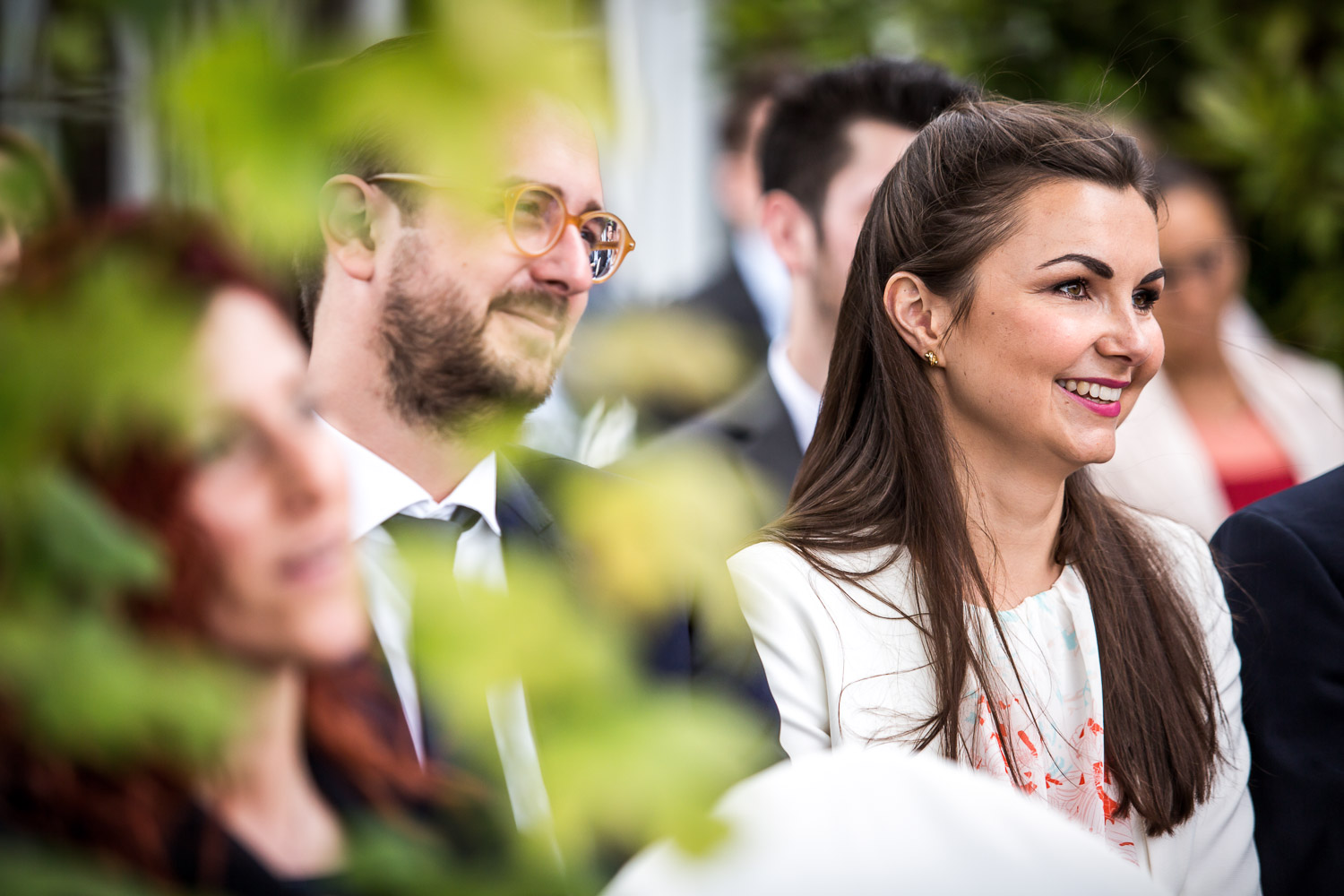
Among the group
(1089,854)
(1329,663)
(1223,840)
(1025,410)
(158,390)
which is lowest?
(1223,840)

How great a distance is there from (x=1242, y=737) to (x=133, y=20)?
2144 mm

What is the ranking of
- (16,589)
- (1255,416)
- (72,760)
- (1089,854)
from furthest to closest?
(1255,416)
(1089,854)
(72,760)
(16,589)

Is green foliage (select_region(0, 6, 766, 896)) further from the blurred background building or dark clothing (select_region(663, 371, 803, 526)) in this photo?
dark clothing (select_region(663, 371, 803, 526))

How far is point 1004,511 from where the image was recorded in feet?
7.11

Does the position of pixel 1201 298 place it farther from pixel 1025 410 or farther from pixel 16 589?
pixel 16 589

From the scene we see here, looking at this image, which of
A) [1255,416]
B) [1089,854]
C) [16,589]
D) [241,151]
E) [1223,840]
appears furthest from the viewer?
[1255,416]

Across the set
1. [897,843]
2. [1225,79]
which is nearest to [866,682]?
[897,843]

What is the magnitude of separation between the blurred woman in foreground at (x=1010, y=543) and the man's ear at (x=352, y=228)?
0.78 metres

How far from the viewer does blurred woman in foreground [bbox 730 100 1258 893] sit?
200cm

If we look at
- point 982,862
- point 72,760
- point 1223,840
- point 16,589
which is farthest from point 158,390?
point 1223,840

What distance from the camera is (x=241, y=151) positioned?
0.45 m

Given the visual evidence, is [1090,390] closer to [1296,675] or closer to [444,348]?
[1296,675]

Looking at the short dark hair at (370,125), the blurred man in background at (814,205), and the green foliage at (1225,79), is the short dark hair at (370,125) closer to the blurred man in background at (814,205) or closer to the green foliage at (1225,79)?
the blurred man in background at (814,205)

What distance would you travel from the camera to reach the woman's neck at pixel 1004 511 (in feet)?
7.04
